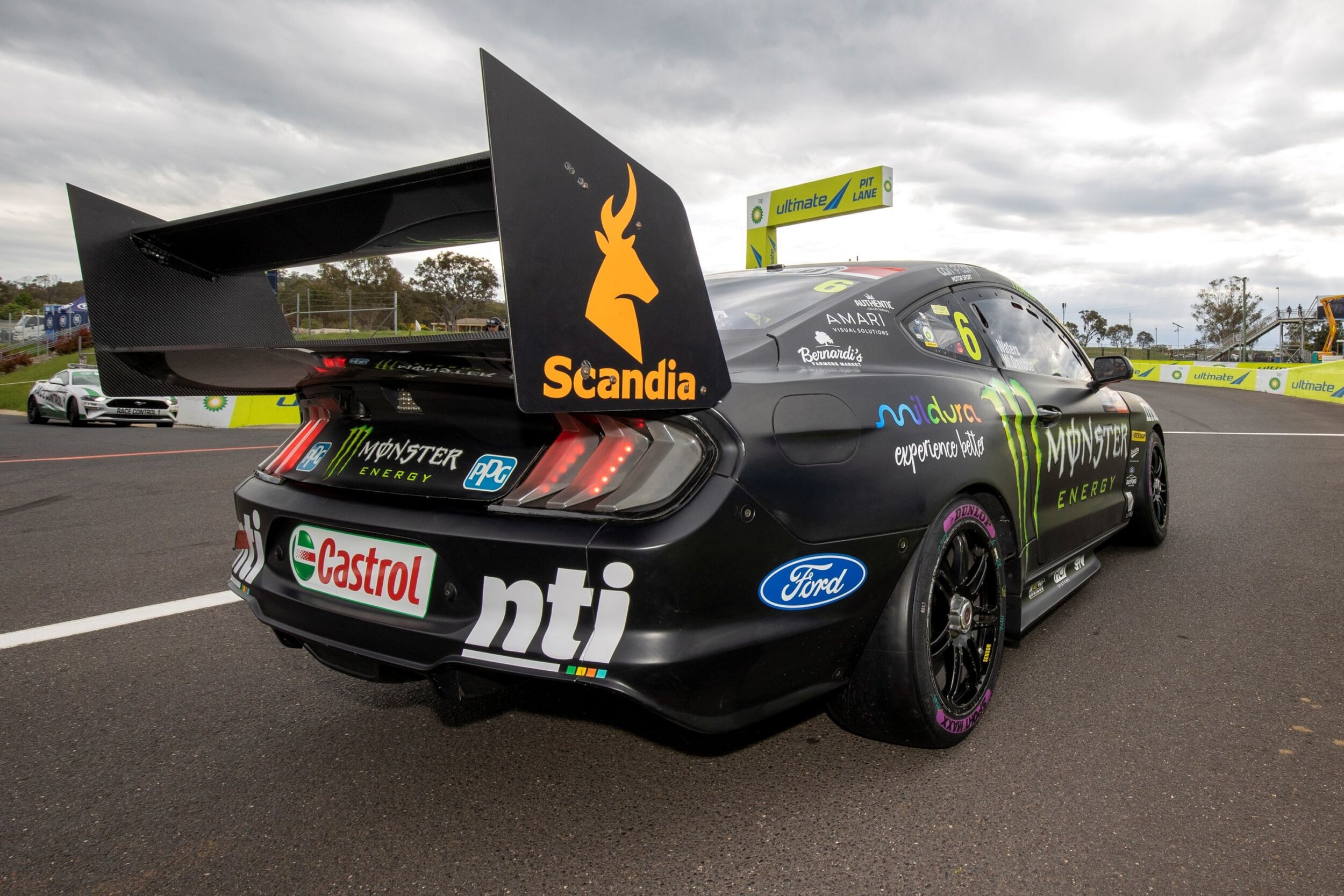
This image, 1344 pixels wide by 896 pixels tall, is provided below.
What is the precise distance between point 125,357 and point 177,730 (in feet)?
3.69

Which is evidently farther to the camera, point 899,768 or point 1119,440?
point 1119,440

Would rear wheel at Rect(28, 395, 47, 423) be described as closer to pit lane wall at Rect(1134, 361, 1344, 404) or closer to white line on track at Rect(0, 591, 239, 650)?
white line on track at Rect(0, 591, 239, 650)

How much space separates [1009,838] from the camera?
1.98 m

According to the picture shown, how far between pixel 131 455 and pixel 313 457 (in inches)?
363

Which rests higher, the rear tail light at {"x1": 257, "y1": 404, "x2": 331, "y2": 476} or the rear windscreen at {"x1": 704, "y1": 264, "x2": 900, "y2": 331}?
the rear windscreen at {"x1": 704, "y1": 264, "x2": 900, "y2": 331}

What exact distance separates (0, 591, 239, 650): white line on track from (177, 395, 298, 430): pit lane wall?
1388 cm

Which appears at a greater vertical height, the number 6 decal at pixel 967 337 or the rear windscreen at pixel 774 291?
the rear windscreen at pixel 774 291

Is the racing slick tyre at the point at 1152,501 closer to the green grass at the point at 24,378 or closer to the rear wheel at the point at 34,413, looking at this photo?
the rear wheel at the point at 34,413

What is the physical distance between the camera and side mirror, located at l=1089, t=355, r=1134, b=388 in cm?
382

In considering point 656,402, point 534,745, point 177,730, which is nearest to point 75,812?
point 177,730

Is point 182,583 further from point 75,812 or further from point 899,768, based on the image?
point 899,768

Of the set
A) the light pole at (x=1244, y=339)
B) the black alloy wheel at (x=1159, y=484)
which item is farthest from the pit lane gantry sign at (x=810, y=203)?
the light pole at (x=1244, y=339)

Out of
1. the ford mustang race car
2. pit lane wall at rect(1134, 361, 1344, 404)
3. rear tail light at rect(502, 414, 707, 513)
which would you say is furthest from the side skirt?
pit lane wall at rect(1134, 361, 1344, 404)

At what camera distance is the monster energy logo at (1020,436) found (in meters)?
2.80
